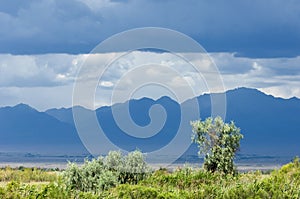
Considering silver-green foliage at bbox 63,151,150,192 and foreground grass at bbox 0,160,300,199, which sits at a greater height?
silver-green foliage at bbox 63,151,150,192

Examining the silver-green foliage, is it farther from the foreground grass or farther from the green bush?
the foreground grass

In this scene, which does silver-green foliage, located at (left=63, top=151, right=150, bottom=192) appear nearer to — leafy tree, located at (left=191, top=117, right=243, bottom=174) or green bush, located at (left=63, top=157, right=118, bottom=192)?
green bush, located at (left=63, top=157, right=118, bottom=192)

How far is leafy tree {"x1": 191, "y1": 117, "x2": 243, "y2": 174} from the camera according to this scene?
20.3 m

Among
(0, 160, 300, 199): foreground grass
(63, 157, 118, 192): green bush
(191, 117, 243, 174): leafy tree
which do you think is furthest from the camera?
(191, 117, 243, 174): leafy tree

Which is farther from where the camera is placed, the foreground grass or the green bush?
the green bush

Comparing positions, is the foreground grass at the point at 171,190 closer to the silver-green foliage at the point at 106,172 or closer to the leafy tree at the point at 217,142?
the silver-green foliage at the point at 106,172

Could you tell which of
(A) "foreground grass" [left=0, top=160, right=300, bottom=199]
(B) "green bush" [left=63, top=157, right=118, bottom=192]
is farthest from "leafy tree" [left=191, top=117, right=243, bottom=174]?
(B) "green bush" [left=63, top=157, right=118, bottom=192]

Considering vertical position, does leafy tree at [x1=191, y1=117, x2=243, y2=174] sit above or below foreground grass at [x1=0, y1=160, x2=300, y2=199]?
above

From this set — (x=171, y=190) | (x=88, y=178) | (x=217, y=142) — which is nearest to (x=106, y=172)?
(x=88, y=178)

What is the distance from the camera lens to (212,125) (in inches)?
812

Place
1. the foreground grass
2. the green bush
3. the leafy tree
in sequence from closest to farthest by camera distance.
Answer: the foreground grass → the green bush → the leafy tree

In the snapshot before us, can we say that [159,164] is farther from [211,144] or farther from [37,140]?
[37,140]

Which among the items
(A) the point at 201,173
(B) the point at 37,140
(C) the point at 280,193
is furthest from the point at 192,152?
(B) the point at 37,140

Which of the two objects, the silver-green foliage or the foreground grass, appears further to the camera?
the silver-green foliage
